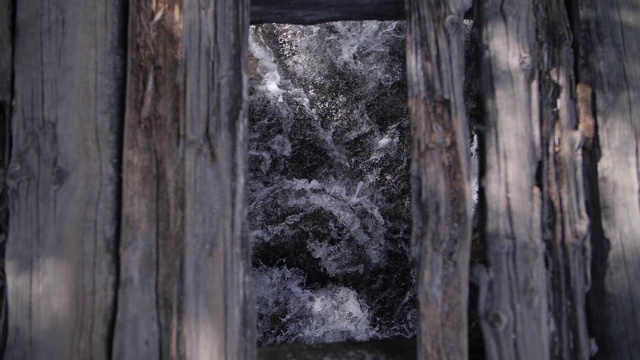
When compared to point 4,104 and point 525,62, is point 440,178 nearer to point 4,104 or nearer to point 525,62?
point 525,62

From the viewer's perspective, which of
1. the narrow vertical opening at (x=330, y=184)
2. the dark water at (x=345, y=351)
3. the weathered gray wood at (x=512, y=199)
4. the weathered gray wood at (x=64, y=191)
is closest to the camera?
the weathered gray wood at (x=64, y=191)

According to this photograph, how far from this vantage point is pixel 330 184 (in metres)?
3.76

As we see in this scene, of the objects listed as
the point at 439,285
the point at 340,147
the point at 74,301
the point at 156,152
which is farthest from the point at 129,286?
the point at 340,147

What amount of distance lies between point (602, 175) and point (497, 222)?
16.2 inches

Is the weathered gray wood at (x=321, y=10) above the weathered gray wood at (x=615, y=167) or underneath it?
above

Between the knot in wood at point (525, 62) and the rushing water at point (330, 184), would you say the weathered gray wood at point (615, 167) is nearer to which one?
the knot in wood at point (525, 62)

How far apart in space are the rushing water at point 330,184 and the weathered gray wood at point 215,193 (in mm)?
1802

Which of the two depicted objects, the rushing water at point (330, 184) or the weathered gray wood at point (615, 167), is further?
the rushing water at point (330, 184)

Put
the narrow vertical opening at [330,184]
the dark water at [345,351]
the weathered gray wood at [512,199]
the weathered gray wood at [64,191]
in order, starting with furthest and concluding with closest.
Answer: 1. the narrow vertical opening at [330,184]
2. the dark water at [345,351]
3. the weathered gray wood at [512,199]
4. the weathered gray wood at [64,191]

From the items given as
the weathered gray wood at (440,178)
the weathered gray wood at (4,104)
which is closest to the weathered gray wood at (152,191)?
the weathered gray wood at (4,104)

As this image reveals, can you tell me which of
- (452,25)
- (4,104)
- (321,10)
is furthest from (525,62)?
(4,104)

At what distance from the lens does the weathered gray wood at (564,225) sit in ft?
6.41

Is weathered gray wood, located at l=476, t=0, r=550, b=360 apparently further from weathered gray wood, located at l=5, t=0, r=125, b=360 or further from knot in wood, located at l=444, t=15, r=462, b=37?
weathered gray wood, located at l=5, t=0, r=125, b=360


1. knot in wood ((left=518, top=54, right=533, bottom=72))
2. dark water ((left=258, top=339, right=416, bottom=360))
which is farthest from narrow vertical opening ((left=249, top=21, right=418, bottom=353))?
knot in wood ((left=518, top=54, right=533, bottom=72))
